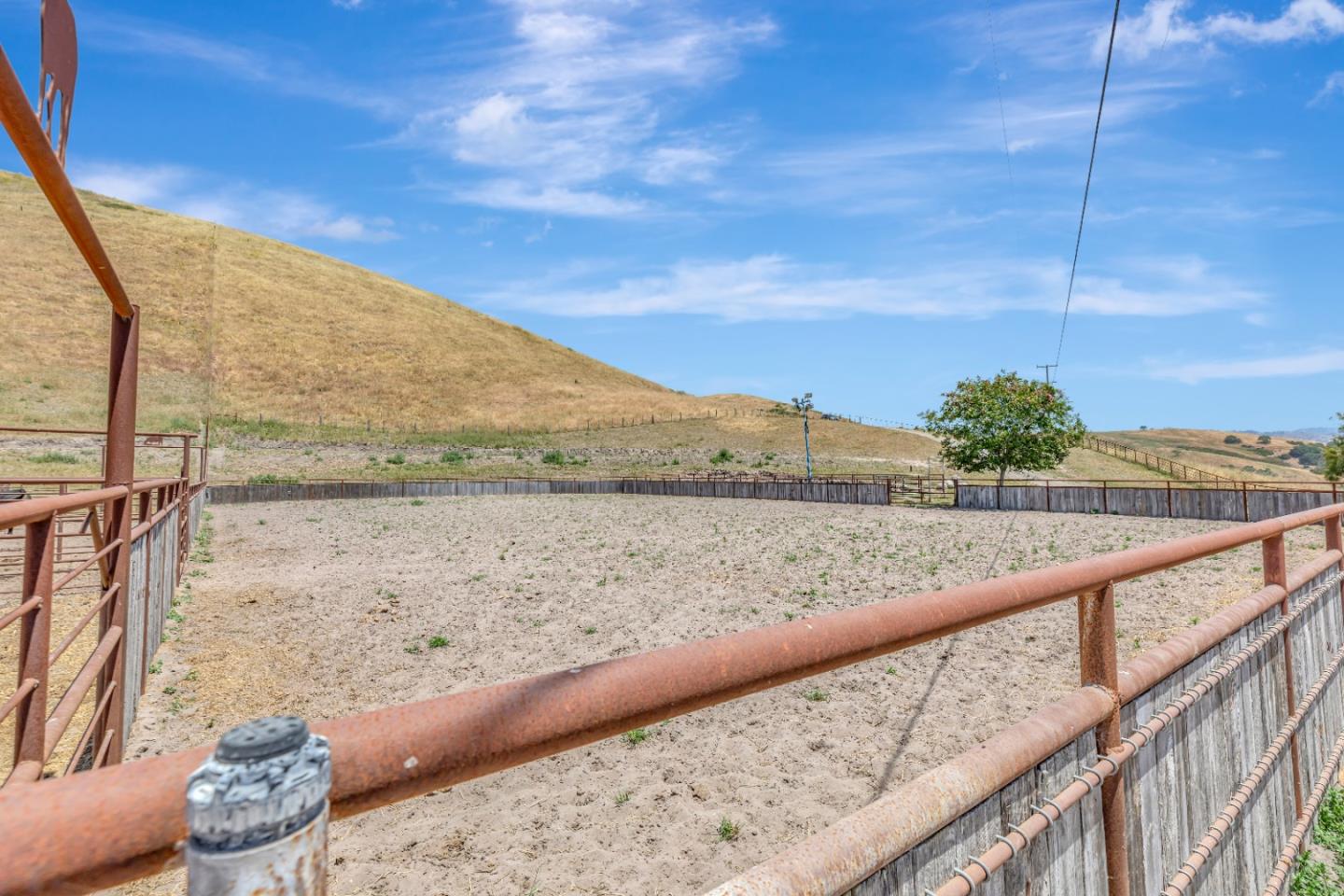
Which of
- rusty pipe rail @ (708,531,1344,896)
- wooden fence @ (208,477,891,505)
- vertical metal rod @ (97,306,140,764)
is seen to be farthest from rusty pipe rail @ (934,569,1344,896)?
wooden fence @ (208,477,891,505)

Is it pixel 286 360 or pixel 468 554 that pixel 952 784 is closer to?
pixel 468 554

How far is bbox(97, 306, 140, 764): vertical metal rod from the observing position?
4.57 meters

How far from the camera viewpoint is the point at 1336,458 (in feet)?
169

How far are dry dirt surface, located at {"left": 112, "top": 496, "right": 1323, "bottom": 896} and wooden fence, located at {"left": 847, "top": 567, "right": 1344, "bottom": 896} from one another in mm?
2527

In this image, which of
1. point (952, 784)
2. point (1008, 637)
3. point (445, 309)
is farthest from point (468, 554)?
point (445, 309)

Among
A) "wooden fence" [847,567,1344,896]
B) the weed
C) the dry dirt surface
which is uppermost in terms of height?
the weed

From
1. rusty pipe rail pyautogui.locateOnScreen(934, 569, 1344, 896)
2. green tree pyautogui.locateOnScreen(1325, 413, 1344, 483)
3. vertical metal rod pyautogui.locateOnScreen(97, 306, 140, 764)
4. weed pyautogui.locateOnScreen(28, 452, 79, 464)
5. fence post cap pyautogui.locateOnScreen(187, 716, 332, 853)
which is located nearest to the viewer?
fence post cap pyautogui.locateOnScreen(187, 716, 332, 853)

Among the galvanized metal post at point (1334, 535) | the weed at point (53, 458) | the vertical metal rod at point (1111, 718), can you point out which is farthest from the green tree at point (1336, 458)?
the weed at point (53, 458)

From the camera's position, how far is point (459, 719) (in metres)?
1.03

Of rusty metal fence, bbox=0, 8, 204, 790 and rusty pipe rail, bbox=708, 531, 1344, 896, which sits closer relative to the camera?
rusty pipe rail, bbox=708, 531, 1344, 896

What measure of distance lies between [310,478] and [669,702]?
50482 mm

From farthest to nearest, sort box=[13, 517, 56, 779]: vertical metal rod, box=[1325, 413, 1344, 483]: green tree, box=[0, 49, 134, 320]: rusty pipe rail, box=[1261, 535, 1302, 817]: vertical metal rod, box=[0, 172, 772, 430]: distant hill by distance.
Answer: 1. box=[1325, 413, 1344, 483]: green tree
2. box=[0, 172, 772, 430]: distant hill
3. box=[1261, 535, 1302, 817]: vertical metal rod
4. box=[13, 517, 56, 779]: vertical metal rod
5. box=[0, 49, 134, 320]: rusty pipe rail

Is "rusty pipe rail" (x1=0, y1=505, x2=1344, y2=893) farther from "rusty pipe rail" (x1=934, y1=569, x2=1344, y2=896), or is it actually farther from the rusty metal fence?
"rusty pipe rail" (x1=934, y1=569, x2=1344, y2=896)

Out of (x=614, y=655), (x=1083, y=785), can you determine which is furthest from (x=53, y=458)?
(x=1083, y=785)
